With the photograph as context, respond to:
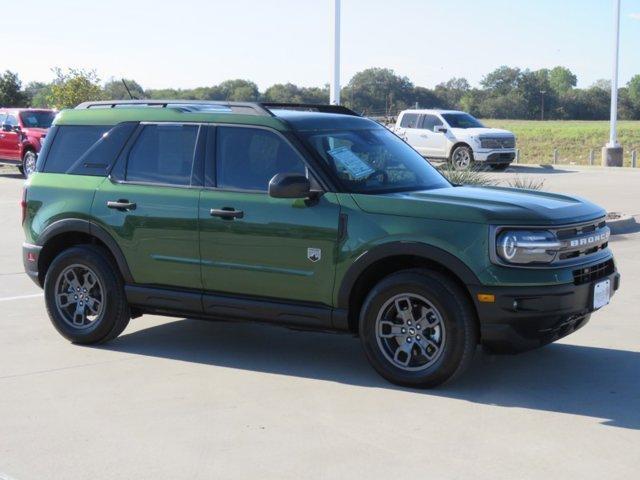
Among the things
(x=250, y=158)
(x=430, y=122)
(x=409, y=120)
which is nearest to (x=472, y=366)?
(x=250, y=158)

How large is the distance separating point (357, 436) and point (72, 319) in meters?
3.15

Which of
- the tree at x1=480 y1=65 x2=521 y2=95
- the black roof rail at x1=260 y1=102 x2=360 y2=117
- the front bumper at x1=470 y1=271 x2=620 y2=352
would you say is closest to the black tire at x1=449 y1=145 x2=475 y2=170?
the black roof rail at x1=260 y1=102 x2=360 y2=117

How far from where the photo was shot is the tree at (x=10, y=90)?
47.0 m

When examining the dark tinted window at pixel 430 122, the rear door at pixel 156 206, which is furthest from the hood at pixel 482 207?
the dark tinted window at pixel 430 122

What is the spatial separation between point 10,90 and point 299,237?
4364 centimetres

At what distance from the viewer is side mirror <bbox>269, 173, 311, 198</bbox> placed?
21.6ft

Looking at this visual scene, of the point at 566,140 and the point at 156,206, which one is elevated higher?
the point at 566,140

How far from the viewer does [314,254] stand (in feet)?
22.0

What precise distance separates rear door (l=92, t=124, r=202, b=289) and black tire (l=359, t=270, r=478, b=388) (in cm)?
141

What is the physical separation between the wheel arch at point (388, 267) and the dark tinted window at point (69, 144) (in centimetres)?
252

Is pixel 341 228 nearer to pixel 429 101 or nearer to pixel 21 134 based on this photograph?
pixel 21 134

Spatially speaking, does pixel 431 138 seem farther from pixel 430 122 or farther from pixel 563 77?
pixel 563 77

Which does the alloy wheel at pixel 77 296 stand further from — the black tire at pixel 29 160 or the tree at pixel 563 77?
the tree at pixel 563 77

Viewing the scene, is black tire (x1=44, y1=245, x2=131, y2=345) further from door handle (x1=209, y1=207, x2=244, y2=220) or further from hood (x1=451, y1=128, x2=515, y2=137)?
hood (x1=451, y1=128, x2=515, y2=137)
